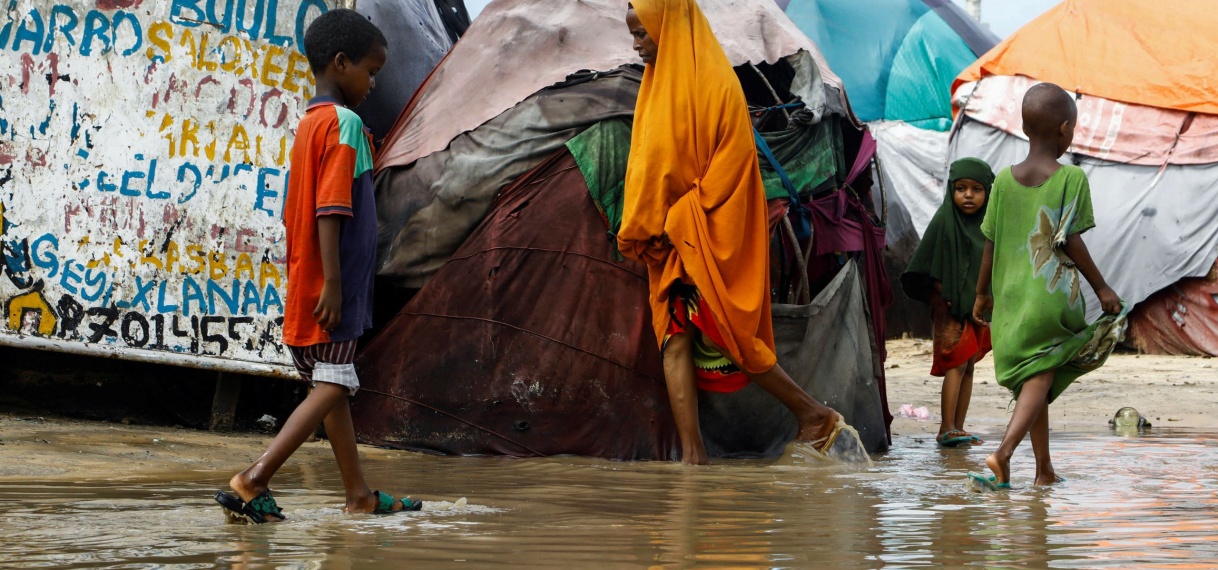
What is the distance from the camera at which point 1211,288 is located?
11.5 metres

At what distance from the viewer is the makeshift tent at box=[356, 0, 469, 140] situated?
245 inches

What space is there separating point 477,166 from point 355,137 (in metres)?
1.90

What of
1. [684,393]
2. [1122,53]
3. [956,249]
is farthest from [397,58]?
[1122,53]

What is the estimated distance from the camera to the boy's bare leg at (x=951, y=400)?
6449 millimetres

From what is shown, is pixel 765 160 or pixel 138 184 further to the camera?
pixel 765 160

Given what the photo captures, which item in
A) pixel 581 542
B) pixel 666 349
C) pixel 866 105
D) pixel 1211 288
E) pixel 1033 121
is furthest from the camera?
pixel 866 105

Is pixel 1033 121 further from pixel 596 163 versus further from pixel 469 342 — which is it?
pixel 469 342

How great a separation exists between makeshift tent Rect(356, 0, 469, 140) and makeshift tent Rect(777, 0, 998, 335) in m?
7.95

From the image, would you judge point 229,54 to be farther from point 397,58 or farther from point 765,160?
point 765,160

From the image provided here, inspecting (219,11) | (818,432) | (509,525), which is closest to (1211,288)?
(818,432)

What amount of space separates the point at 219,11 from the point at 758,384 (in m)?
2.55

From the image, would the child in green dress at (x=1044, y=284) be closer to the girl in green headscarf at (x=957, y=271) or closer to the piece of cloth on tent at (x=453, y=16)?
the girl in green headscarf at (x=957, y=271)

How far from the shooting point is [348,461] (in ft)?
12.2

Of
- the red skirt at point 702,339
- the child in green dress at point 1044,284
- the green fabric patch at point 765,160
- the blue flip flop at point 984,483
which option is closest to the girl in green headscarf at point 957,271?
the green fabric patch at point 765,160
